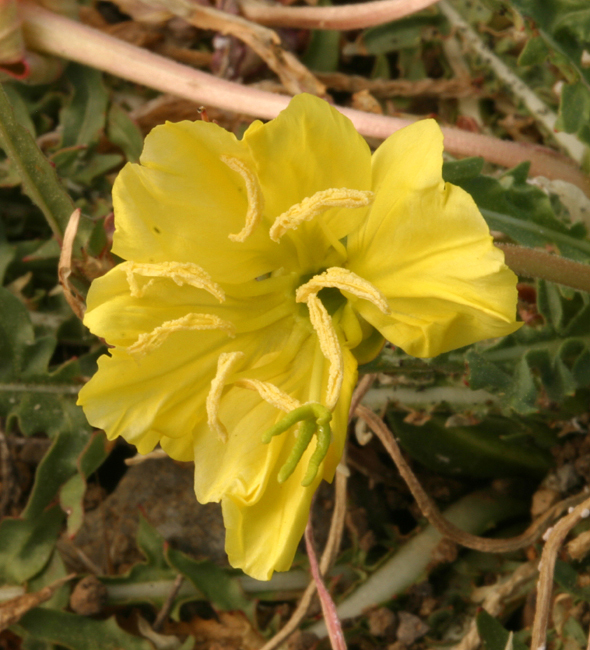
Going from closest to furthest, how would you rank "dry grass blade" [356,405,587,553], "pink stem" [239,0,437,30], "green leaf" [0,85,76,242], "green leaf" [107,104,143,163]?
"green leaf" [0,85,76,242] < "dry grass blade" [356,405,587,553] < "pink stem" [239,0,437,30] < "green leaf" [107,104,143,163]

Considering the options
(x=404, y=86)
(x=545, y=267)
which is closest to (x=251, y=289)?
(x=545, y=267)

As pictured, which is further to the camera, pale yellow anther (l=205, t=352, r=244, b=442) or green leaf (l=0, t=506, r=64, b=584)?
green leaf (l=0, t=506, r=64, b=584)

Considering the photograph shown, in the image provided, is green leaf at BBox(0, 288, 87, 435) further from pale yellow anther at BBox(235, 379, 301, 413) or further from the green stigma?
the green stigma

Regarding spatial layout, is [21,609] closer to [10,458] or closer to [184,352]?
[10,458]

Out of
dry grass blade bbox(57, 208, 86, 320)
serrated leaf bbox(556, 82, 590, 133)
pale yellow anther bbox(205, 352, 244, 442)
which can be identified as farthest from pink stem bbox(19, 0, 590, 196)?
pale yellow anther bbox(205, 352, 244, 442)

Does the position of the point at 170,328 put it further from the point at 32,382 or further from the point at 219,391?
the point at 32,382

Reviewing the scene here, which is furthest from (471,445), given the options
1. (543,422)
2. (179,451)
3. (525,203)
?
(179,451)
